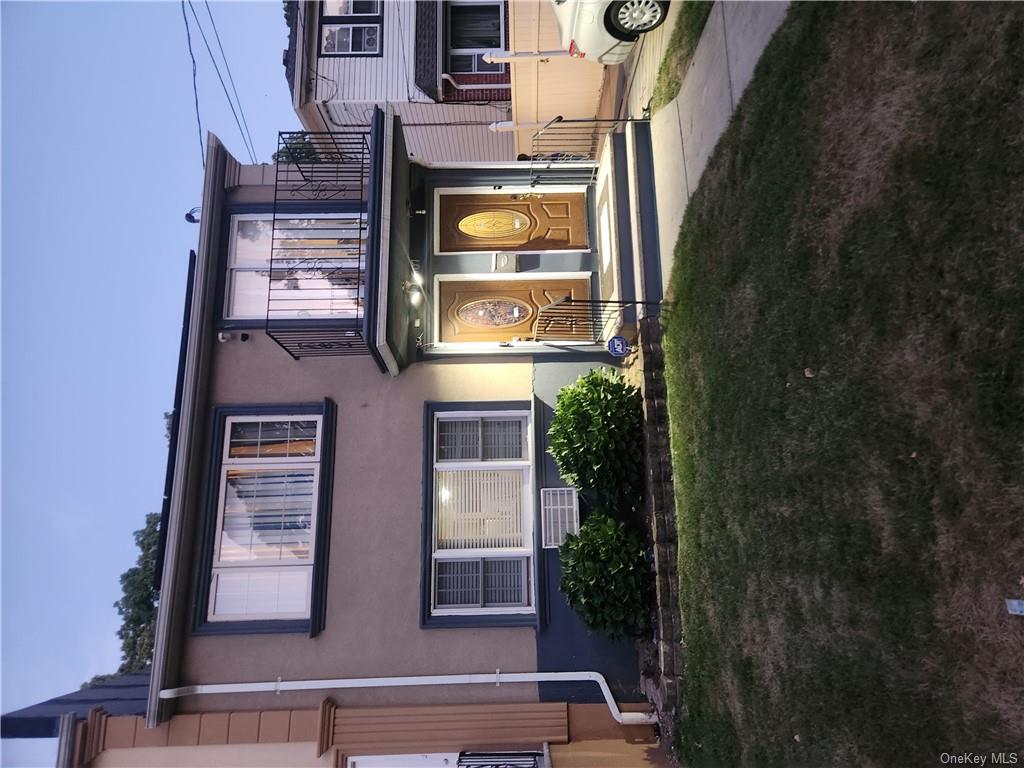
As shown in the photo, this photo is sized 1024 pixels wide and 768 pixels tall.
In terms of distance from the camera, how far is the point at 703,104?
7133 mm

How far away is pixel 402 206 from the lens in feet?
27.9

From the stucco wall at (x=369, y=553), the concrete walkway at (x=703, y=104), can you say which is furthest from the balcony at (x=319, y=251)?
the concrete walkway at (x=703, y=104)

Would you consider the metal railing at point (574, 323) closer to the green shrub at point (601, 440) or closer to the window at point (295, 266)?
the green shrub at point (601, 440)

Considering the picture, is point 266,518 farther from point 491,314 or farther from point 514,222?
point 514,222

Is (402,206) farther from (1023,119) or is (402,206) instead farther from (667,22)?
(1023,119)

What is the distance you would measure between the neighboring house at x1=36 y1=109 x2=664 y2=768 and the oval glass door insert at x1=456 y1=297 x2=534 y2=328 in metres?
0.03

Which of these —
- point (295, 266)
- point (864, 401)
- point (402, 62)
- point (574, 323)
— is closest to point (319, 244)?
point (295, 266)

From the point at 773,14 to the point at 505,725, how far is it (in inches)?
317

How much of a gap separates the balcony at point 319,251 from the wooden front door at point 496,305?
1302 mm

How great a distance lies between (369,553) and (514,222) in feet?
17.2

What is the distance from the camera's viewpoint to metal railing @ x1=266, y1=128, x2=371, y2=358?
27.9 ft

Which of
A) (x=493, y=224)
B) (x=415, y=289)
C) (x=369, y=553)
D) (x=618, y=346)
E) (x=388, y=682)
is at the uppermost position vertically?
(x=493, y=224)

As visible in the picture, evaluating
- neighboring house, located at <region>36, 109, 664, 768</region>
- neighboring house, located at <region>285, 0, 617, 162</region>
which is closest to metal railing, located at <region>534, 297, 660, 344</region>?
neighboring house, located at <region>36, 109, 664, 768</region>

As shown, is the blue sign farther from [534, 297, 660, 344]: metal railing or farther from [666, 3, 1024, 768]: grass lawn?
[666, 3, 1024, 768]: grass lawn
